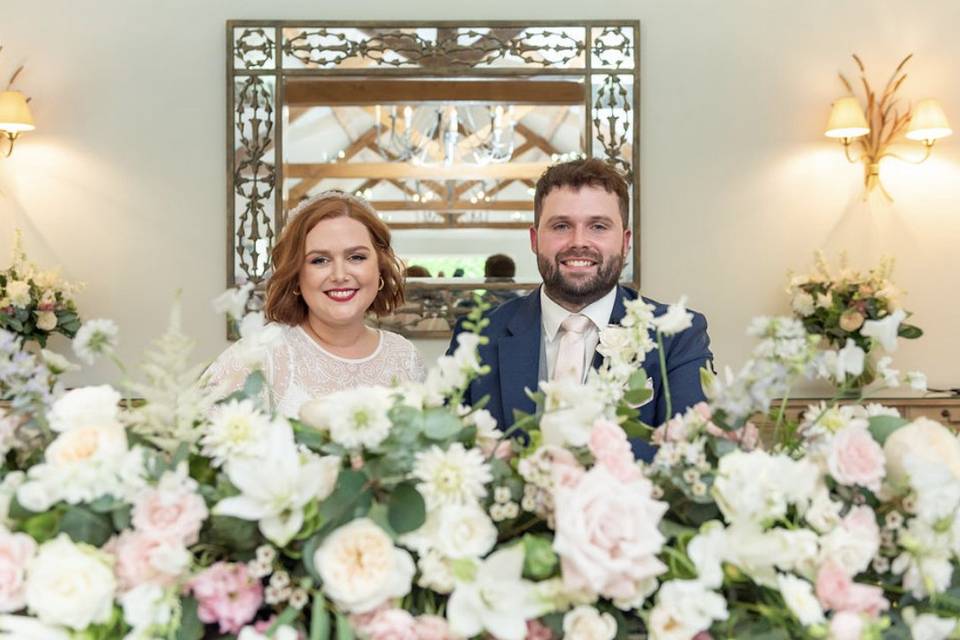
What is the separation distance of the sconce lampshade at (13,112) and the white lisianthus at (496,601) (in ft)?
11.9

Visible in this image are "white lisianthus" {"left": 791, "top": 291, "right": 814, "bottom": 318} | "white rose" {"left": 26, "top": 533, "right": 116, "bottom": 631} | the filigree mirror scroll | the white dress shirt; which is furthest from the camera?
the filigree mirror scroll

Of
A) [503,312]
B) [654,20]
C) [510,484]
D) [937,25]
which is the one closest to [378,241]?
[503,312]

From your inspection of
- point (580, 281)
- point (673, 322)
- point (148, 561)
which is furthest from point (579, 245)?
point (148, 561)

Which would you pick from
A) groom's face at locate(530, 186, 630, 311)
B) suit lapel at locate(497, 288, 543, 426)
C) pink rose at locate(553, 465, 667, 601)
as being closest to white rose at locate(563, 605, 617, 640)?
pink rose at locate(553, 465, 667, 601)

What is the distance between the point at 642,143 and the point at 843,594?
3333mm

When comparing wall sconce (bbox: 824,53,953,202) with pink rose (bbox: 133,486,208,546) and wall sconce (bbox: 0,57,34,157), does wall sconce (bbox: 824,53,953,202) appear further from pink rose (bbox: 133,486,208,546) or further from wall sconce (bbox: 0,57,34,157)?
pink rose (bbox: 133,486,208,546)

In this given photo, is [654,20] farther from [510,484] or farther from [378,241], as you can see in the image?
[510,484]

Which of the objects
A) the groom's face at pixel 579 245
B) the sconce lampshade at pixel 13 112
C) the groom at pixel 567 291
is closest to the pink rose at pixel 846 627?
the groom at pixel 567 291

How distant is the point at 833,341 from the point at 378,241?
2029mm

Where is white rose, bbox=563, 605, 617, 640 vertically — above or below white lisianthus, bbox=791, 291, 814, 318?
below

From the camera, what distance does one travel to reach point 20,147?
3.99m

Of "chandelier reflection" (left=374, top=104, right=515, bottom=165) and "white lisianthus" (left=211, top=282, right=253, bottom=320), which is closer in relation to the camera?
"white lisianthus" (left=211, top=282, right=253, bottom=320)

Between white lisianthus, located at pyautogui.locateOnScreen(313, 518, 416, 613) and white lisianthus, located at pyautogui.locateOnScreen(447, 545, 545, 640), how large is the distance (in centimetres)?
5

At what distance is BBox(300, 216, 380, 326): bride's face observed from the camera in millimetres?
2268
